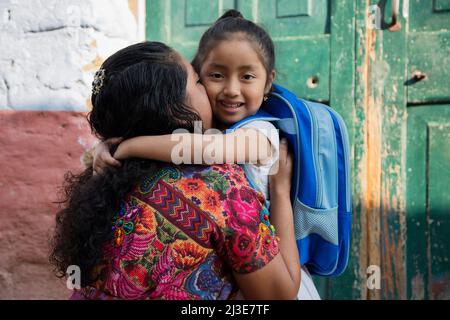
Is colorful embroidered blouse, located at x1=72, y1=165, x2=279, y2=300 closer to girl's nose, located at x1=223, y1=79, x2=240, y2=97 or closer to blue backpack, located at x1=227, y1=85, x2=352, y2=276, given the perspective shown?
blue backpack, located at x1=227, y1=85, x2=352, y2=276

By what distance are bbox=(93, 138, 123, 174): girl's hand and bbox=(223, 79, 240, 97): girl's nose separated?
1.40 ft

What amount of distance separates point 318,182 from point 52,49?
188 centimetres

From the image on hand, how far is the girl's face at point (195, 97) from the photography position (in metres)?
1.42

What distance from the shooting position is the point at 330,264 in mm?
1631

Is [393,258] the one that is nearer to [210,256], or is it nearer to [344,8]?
[344,8]

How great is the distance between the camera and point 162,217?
1316 mm

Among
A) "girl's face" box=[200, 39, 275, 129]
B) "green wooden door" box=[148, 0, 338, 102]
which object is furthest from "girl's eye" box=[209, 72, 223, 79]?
"green wooden door" box=[148, 0, 338, 102]

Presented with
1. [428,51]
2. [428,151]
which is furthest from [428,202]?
[428,51]

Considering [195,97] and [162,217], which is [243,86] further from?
[162,217]

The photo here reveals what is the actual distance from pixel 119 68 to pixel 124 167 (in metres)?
0.25

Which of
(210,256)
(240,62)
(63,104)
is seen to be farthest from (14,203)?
(210,256)

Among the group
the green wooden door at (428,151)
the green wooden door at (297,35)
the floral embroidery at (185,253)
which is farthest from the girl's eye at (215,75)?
the green wooden door at (428,151)

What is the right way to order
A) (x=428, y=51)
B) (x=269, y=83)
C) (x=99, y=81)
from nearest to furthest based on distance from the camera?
(x=99, y=81), (x=269, y=83), (x=428, y=51)

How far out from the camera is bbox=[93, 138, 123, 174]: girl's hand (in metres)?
1.44
